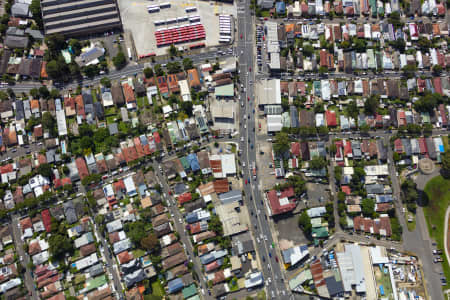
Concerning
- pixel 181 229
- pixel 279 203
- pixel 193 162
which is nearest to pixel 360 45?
pixel 279 203

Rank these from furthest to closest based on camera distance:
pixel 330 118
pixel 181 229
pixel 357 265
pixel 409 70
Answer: pixel 409 70 → pixel 330 118 → pixel 181 229 → pixel 357 265

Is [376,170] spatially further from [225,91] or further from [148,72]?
[148,72]

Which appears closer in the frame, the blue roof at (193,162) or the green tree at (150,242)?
the green tree at (150,242)

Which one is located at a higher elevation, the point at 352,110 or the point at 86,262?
the point at 352,110

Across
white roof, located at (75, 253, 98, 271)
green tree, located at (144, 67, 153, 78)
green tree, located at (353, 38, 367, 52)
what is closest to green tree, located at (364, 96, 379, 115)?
green tree, located at (353, 38, 367, 52)

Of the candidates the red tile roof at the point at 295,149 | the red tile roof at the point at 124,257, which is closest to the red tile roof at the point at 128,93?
the red tile roof at the point at 124,257

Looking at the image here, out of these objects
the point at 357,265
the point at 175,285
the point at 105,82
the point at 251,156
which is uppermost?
the point at 105,82

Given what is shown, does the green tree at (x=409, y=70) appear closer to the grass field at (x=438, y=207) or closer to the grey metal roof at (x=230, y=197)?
the grass field at (x=438, y=207)

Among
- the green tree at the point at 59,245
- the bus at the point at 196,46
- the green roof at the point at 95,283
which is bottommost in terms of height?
the green roof at the point at 95,283
